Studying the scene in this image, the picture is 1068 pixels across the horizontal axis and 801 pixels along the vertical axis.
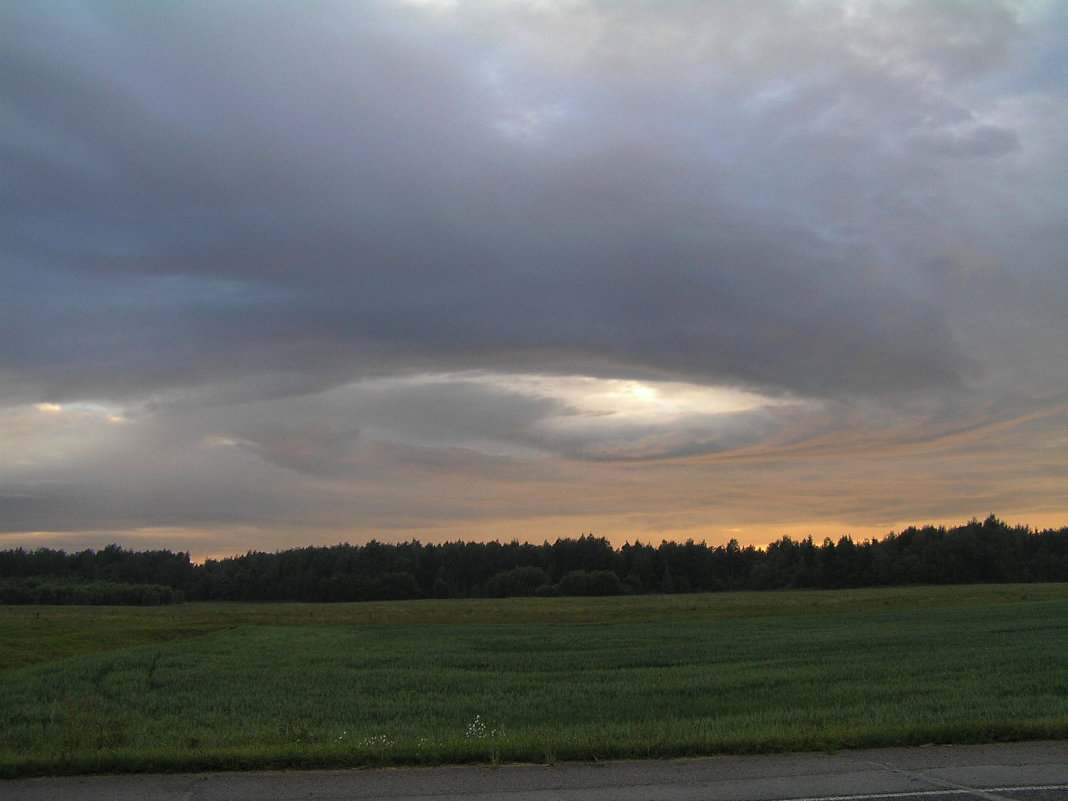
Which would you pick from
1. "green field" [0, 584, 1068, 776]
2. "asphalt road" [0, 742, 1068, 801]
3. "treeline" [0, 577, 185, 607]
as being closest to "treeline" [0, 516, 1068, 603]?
"treeline" [0, 577, 185, 607]

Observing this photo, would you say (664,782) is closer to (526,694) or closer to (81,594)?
(526,694)

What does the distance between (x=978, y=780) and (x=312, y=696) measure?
Result: 1762 cm

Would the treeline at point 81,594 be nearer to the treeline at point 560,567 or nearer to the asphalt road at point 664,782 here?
the treeline at point 560,567

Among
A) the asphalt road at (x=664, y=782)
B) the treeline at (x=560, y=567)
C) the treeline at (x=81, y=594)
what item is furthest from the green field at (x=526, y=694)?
the treeline at (x=560, y=567)

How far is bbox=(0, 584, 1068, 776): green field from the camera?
10945mm

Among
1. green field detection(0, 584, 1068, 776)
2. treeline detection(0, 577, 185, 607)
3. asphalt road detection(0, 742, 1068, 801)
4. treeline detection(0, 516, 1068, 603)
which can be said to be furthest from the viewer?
treeline detection(0, 516, 1068, 603)

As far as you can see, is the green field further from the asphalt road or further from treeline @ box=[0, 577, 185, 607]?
treeline @ box=[0, 577, 185, 607]

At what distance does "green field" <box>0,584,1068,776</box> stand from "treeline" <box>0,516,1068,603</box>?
10587 cm

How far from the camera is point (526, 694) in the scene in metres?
21.9

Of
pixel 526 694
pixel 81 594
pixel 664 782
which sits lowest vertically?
pixel 81 594

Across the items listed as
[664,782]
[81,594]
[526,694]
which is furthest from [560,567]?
[664,782]

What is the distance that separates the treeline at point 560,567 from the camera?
148 metres

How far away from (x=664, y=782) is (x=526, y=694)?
43.2ft

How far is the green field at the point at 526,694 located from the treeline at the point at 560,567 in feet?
347
